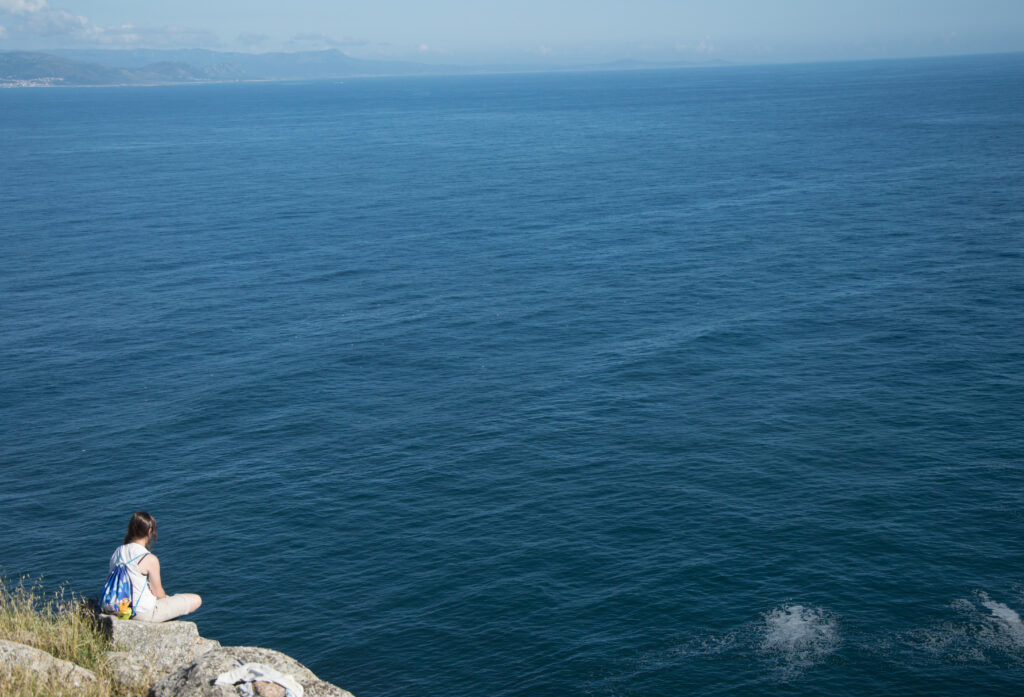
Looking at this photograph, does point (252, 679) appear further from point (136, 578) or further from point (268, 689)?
point (136, 578)

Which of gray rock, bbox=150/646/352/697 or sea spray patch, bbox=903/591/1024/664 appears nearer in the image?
gray rock, bbox=150/646/352/697

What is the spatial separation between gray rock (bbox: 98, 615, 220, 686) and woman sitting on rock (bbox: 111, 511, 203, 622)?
0.38 m

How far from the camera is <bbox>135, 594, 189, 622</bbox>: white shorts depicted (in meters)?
27.5

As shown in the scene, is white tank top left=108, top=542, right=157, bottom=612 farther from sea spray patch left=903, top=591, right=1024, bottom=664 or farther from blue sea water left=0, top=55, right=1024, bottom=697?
sea spray patch left=903, top=591, right=1024, bottom=664

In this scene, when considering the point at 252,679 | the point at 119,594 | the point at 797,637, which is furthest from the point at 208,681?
the point at 797,637

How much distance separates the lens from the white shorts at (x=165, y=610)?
90.3 ft

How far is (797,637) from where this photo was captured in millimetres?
44406

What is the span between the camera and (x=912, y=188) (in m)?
144

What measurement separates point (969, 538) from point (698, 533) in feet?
50.5

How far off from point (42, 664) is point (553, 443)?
42879mm

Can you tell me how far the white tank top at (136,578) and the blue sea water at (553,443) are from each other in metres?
17.9

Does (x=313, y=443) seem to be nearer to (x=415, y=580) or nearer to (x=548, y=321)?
(x=415, y=580)

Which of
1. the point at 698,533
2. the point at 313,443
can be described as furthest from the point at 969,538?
the point at 313,443

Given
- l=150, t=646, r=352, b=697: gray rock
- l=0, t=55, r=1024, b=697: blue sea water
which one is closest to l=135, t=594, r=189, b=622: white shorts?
l=150, t=646, r=352, b=697: gray rock
